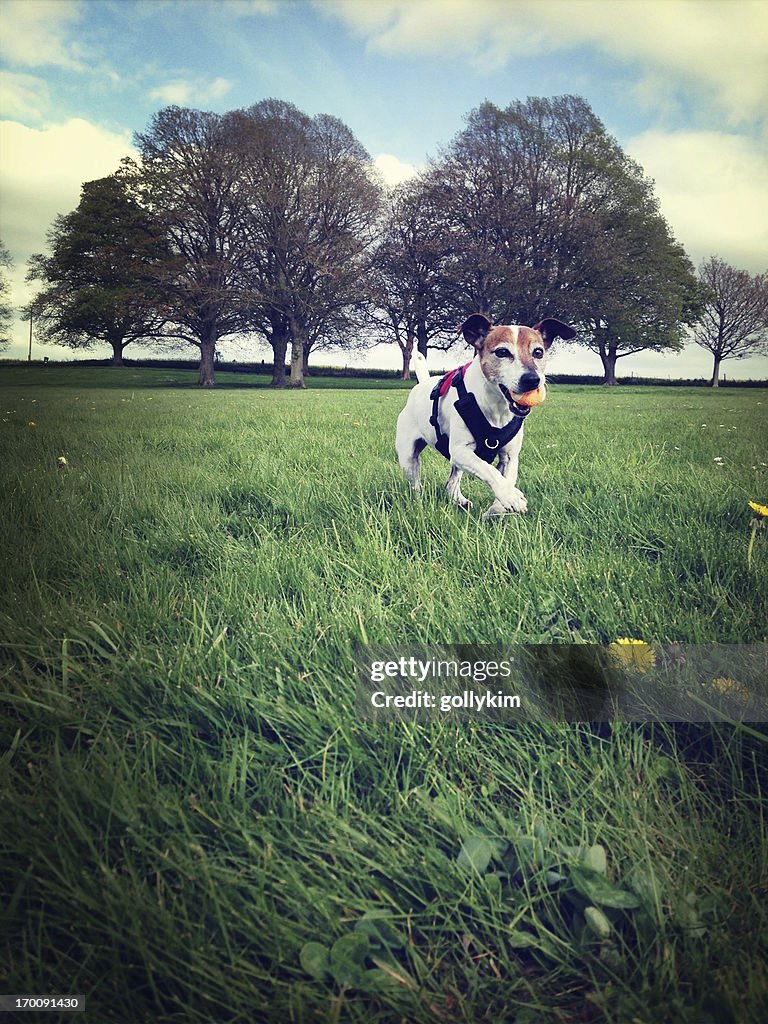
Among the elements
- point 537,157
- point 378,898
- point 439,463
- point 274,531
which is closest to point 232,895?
point 378,898

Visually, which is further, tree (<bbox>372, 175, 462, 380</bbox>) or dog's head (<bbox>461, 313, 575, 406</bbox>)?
tree (<bbox>372, 175, 462, 380</bbox>)

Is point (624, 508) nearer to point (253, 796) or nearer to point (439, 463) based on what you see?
point (439, 463)

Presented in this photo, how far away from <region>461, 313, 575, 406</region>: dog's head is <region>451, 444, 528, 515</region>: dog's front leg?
15.4 inches

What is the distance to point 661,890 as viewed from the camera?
3.28ft

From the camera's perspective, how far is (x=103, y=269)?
1783 cm

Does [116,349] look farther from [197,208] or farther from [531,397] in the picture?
[531,397]

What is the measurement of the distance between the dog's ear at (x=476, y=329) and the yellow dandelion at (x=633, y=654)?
6.26 ft

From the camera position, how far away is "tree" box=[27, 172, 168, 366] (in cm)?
1420

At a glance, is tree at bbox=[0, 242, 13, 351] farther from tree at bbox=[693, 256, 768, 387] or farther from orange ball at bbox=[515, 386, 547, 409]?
tree at bbox=[693, 256, 768, 387]

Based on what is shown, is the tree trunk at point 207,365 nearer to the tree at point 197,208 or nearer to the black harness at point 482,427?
the tree at point 197,208

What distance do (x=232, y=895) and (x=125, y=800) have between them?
0.32 metres

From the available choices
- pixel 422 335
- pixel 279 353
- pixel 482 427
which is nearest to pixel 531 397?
pixel 482 427

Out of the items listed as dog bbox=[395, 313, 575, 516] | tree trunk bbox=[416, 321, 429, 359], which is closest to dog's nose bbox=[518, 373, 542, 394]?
dog bbox=[395, 313, 575, 516]

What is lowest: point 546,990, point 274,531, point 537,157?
point 546,990
